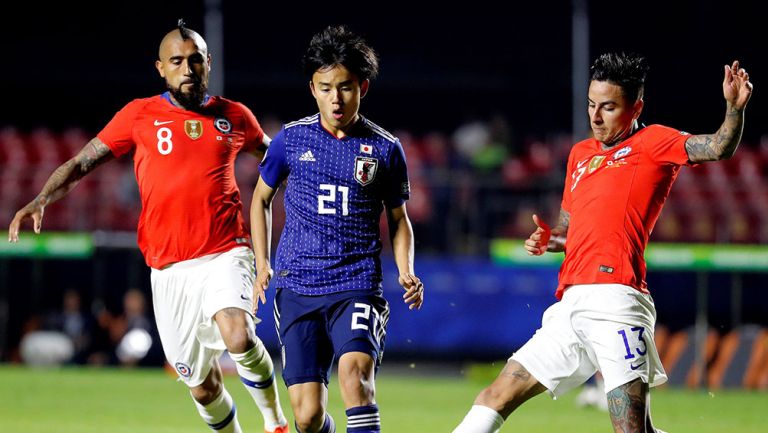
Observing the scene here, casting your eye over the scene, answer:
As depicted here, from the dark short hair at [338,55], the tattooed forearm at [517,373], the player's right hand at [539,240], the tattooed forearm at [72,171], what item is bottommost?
the tattooed forearm at [517,373]

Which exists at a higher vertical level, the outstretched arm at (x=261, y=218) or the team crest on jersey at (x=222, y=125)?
the team crest on jersey at (x=222, y=125)

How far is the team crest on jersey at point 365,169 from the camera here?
7.00 m

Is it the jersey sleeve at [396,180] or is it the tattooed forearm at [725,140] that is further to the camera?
the jersey sleeve at [396,180]

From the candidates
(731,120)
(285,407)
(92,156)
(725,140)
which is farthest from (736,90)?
(285,407)

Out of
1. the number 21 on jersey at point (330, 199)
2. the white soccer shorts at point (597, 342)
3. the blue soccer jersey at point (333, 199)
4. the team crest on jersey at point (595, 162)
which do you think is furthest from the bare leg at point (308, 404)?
the team crest on jersey at point (595, 162)

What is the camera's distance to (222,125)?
26.9 feet

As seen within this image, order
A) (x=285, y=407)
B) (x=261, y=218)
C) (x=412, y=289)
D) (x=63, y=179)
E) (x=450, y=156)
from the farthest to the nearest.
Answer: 1. (x=450, y=156)
2. (x=285, y=407)
3. (x=63, y=179)
4. (x=261, y=218)
5. (x=412, y=289)

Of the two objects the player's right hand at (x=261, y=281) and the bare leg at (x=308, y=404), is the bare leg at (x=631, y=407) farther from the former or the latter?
the player's right hand at (x=261, y=281)

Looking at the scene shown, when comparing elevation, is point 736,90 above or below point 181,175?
above

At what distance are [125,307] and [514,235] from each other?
6317mm

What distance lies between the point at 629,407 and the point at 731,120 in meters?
1.57

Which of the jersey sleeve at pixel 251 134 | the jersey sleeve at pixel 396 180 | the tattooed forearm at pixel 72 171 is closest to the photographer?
the jersey sleeve at pixel 396 180

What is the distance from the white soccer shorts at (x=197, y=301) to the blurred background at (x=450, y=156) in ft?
32.3

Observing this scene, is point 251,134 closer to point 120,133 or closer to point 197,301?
point 120,133
